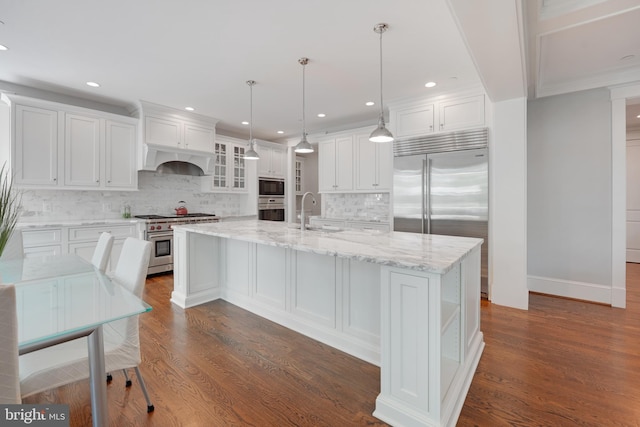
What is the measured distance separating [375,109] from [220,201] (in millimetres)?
3428

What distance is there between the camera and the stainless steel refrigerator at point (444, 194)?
357 centimetres

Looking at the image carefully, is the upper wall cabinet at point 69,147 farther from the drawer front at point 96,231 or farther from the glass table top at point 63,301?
the glass table top at point 63,301

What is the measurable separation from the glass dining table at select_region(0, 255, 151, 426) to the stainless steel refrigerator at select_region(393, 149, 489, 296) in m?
3.39

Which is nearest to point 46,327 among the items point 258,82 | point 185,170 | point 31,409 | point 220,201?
point 31,409

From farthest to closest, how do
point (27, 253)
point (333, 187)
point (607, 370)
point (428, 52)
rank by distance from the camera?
point (333, 187), point (27, 253), point (428, 52), point (607, 370)

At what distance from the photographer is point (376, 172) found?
4.83m

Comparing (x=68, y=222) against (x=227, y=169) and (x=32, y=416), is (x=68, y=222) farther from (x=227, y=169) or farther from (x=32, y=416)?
(x=32, y=416)

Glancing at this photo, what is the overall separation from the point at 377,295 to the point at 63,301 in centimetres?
177

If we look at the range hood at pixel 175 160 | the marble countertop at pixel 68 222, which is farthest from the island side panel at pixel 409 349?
the range hood at pixel 175 160

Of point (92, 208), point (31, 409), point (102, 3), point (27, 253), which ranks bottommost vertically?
point (31, 409)

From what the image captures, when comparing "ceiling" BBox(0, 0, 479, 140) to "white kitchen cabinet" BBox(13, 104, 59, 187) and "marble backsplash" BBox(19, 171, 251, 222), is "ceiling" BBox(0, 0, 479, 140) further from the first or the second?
"marble backsplash" BBox(19, 171, 251, 222)

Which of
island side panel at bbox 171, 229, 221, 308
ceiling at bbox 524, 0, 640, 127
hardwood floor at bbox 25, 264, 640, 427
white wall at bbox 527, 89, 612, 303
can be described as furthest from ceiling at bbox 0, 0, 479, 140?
hardwood floor at bbox 25, 264, 640, 427

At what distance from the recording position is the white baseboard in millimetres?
3422

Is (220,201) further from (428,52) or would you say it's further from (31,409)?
(31,409)
